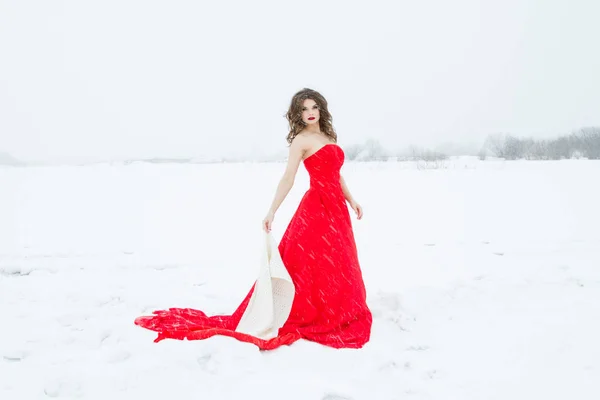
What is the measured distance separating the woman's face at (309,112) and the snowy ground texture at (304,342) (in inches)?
73.4

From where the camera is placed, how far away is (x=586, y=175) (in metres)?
12.9

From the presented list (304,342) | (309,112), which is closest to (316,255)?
(304,342)

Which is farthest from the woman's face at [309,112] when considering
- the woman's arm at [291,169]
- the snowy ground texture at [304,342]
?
the snowy ground texture at [304,342]

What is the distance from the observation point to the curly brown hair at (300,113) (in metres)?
3.95

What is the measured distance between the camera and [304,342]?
137 inches

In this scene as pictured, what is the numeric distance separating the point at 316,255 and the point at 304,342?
0.72m

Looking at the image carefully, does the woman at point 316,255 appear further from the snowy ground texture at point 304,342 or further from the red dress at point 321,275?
the snowy ground texture at point 304,342

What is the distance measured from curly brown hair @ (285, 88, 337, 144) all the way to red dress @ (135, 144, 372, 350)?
0.27m

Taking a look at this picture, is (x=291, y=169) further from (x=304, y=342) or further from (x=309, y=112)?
(x=304, y=342)

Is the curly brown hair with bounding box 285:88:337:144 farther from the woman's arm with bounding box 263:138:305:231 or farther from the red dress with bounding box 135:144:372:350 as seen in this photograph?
the red dress with bounding box 135:144:372:350

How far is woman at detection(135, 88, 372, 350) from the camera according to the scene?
371cm

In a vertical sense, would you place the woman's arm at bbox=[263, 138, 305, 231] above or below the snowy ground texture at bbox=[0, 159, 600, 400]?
above

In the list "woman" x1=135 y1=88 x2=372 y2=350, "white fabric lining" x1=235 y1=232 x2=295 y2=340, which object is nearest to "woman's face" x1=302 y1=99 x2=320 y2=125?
"woman" x1=135 y1=88 x2=372 y2=350

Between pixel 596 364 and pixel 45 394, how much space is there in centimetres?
366
